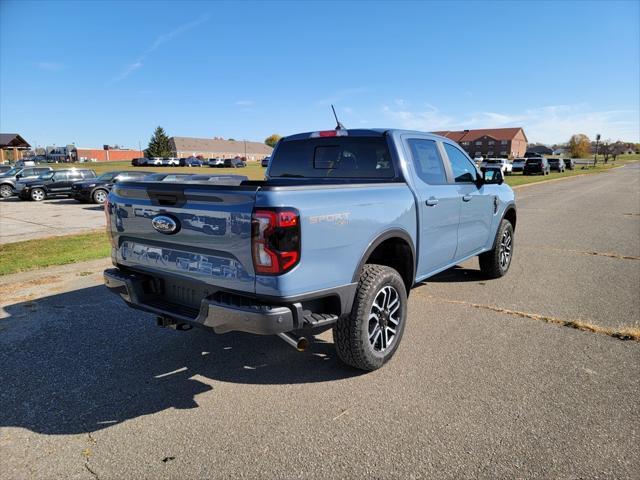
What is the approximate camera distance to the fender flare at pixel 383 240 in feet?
10.5

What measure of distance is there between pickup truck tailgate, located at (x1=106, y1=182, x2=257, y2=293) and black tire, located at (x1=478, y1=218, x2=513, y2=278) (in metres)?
4.34

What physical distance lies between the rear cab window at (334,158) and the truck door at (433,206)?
0.87 ft

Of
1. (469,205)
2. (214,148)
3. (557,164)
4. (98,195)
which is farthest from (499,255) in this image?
(214,148)

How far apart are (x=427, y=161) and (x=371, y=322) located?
1.88 m

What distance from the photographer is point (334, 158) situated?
14.6ft

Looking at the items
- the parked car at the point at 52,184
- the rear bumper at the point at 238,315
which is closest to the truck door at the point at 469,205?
the rear bumper at the point at 238,315

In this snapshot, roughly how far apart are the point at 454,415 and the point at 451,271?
417cm

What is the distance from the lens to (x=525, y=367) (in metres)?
3.60

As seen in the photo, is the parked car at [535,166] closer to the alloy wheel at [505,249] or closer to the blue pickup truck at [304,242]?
the alloy wheel at [505,249]

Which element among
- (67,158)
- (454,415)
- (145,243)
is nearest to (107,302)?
(145,243)

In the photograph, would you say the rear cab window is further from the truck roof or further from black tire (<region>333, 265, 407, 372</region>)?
black tire (<region>333, 265, 407, 372</region>)

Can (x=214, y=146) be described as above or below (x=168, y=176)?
above

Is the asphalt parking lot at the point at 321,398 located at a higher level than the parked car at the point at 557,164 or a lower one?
lower

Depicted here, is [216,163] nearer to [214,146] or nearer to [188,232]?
[214,146]
